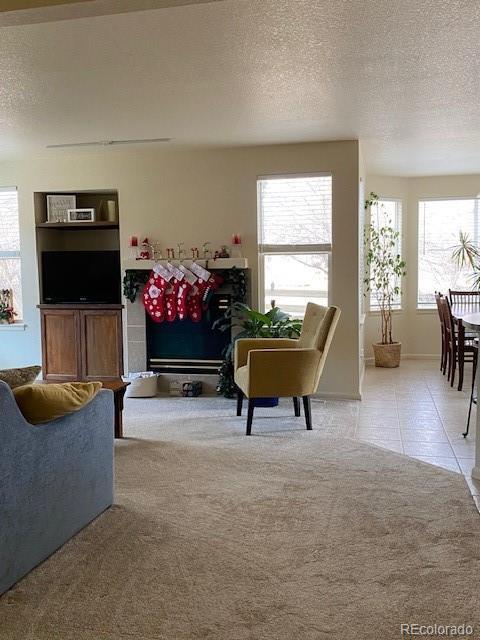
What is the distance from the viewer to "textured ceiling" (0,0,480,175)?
109 inches

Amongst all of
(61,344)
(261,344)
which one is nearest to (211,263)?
(261,344)

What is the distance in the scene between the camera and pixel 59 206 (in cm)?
643

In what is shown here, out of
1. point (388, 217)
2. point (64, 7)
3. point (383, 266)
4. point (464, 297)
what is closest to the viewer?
point (64, 7)

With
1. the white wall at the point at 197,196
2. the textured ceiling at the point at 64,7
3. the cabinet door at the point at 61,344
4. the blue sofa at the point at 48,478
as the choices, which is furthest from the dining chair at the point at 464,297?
the textured ceiling at the point at 64,7

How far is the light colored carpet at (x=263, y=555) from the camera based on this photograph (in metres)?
2.19

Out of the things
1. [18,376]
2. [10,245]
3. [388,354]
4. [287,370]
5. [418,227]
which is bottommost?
[388,354]

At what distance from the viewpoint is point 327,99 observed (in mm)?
4113

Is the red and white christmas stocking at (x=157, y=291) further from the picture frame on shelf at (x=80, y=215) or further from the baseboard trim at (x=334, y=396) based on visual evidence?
the baseboard trim at (x=334, y=396)

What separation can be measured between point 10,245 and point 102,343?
1505mm

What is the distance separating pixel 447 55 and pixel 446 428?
2784mm

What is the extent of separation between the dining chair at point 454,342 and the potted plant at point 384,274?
0.97 metres

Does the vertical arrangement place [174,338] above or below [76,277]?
below

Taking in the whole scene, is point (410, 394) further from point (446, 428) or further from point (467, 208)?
point (467, 208)

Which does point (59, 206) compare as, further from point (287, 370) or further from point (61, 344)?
point (287, 370)
